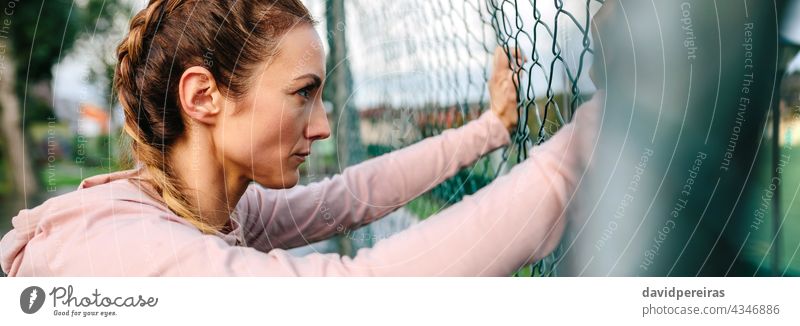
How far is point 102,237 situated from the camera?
0.54 m

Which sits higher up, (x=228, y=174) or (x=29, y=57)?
(x=29, y=57)

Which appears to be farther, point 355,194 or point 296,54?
point 355,194

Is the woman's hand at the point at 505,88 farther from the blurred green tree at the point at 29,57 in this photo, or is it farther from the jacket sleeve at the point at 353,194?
the blurred green tree at the point at 29,57

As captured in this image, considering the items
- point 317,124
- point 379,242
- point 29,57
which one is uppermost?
point 29,57

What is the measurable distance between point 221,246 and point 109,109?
24cm

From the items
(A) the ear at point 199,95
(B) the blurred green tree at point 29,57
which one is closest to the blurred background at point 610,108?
(B) the blurred green tree at point 29,57

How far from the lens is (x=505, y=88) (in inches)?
25.6

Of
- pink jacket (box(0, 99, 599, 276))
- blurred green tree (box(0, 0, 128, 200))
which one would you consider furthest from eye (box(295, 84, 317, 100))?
blurred green tree (box(0, 0, 128, 200))

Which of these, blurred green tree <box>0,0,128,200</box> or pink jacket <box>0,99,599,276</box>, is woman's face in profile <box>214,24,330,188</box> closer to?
pink jacket <box>0,99,599,276</box>

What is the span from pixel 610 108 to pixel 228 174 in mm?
355

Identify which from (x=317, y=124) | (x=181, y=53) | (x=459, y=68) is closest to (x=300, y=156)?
(x=317, y=124)

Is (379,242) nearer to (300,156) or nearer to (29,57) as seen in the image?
(300,156)
